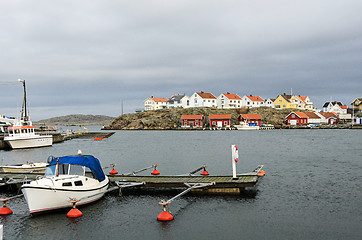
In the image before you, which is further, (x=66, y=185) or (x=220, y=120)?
(x=220, y=120)

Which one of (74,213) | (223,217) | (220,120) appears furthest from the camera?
(220,120)

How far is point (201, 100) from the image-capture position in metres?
155

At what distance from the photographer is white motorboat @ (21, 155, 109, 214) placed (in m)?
17.7

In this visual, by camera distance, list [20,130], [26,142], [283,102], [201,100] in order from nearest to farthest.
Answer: [26,142]
[20,130]
[201,100]
[283,102]

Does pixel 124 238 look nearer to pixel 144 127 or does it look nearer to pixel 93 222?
pixel 93 222

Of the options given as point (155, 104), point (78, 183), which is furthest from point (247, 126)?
point (78, 183)

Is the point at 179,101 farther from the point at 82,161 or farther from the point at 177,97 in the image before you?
the point at 82,161

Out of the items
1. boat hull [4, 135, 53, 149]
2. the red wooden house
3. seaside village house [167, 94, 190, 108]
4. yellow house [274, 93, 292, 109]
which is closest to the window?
boat hull [4, 135, 53, 149]

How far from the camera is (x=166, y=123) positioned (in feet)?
478

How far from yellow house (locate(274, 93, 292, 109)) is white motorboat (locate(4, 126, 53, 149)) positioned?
5182 inches

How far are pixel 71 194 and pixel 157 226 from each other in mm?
5906

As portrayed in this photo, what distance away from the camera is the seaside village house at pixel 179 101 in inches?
6319

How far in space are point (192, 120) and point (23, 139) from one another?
8620 cm

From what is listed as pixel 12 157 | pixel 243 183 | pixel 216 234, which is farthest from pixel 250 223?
pixel 12 157
